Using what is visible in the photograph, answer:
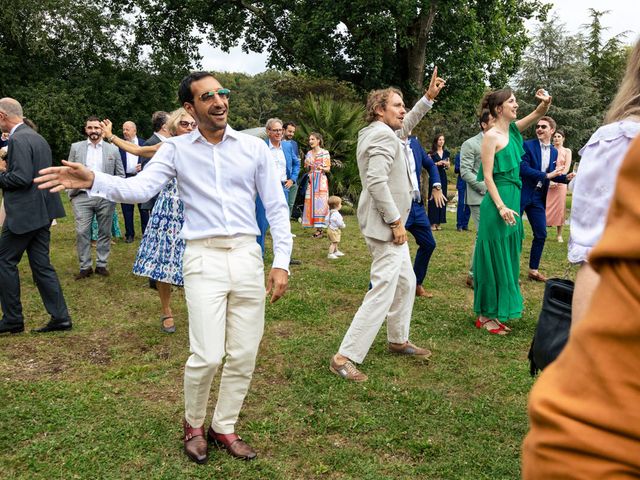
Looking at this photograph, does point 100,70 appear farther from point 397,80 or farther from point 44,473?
point 44,473

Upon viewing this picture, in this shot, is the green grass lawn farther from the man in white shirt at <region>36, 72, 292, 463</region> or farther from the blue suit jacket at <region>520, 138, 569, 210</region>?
the blue suit jacket at <region>520, 138, 569, 210</region>

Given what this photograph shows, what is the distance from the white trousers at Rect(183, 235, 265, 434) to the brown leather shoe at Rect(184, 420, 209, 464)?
0.16ft

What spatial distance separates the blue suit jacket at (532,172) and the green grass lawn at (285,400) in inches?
63.9

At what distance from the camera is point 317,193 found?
12.3m

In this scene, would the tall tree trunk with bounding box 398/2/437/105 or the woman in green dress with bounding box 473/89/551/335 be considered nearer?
the woman in green dress with bounding box 473/89/551/335

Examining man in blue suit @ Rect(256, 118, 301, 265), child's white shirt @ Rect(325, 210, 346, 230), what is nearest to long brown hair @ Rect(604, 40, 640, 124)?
man in blue suit @ Rect(256, 118, 301, 265)

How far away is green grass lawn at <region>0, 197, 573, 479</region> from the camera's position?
143 inches

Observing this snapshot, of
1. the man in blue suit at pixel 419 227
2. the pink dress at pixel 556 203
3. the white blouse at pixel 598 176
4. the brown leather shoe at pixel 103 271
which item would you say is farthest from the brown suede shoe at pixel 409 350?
the pink dress at pixel 556 203

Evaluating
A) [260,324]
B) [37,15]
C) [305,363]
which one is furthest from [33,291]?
[37,15]

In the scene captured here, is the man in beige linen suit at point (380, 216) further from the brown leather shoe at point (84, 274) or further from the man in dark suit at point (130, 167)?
the man in dark suit at point (130, 167)

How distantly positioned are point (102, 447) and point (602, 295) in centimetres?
370

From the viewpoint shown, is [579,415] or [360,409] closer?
[579,415]

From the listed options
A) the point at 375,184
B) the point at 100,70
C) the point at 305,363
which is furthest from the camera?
the point at 100,70

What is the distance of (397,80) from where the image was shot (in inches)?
830
